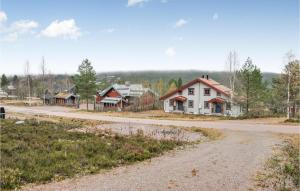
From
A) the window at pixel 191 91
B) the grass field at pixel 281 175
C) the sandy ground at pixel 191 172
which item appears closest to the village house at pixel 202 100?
the window at pixel 191 91

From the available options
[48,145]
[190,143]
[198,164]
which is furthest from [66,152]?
[190,143]

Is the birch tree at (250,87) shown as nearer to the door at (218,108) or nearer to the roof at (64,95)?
the door at (218,108)

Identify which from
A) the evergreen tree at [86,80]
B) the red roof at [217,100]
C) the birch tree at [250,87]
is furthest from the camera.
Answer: the evergreen tree at [86,80]

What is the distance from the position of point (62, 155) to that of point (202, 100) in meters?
44.2

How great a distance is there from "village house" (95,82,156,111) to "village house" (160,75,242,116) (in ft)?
30.1

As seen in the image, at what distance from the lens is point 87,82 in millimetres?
71375

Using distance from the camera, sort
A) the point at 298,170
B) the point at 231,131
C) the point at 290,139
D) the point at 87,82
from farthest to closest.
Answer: the point at 87,82
the point at 231,131
the point at 290,139
the point at 298,170

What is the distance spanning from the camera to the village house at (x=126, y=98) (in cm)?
7314

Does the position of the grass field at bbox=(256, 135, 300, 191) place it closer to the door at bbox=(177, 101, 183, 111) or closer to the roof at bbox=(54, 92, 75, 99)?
the door at bbox=(177, 101, 183, 111)

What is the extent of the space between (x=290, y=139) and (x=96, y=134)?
16816mm

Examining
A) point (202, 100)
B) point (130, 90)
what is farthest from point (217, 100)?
point (130, 90)

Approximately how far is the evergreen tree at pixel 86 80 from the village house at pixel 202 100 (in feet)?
55.4

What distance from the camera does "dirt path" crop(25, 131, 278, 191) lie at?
46.9 ft

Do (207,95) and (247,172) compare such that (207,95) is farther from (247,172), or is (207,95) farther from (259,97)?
(247,172)
